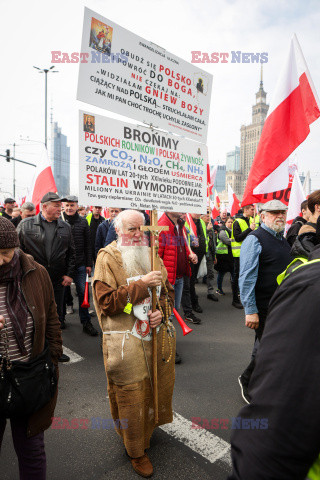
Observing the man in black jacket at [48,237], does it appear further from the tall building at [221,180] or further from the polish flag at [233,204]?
the tall building at [221,180]

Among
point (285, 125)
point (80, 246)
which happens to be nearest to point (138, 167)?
point (285, 125)

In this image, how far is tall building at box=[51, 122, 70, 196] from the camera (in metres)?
66.1

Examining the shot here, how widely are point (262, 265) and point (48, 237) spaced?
258 cm

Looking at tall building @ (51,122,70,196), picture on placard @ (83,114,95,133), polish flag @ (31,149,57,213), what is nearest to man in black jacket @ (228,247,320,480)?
picture on placard @ (83,114,95,133)

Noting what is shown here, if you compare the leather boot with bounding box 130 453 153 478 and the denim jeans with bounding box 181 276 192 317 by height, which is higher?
the denim jeans with bounding box 181 276 192 317

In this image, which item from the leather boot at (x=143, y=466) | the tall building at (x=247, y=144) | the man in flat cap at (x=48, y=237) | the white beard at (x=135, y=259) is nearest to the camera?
the leather boot at (x=143, y=466)

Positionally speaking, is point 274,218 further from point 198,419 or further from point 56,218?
point 56,218

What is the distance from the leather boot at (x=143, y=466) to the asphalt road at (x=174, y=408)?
0.04m

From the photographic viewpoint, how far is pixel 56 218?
4.04m

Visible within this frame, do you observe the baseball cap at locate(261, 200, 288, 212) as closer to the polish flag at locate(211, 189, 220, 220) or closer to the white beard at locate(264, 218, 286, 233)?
the white beard at locate(264, 218, 286, 233)

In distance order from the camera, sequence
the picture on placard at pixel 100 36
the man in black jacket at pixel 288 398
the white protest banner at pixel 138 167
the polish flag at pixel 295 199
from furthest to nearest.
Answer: the polish flag at pixel 295 199 → the white protest banner at pixel 138 167 → the picture on placard at pixel 100 36 → the man in black jacket at pixel 288 398

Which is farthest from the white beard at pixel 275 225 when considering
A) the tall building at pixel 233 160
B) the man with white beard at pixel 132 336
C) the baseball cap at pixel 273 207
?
the tall building at pixel 233 160

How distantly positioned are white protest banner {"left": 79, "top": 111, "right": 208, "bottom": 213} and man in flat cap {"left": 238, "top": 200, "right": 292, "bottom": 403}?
2.50 ft

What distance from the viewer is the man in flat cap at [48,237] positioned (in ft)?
12.7
